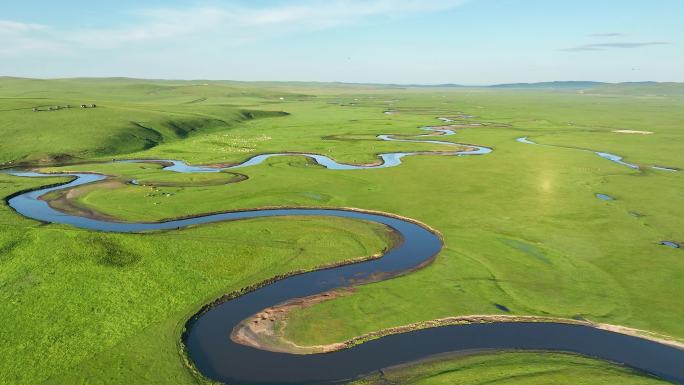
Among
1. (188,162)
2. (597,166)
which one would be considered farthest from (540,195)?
(188,162)

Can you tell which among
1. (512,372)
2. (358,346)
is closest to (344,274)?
(358,346)

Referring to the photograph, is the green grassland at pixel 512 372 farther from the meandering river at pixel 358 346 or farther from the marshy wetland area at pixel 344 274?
the meandering river at pixel 358 346

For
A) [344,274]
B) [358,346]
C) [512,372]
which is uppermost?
[344,274]

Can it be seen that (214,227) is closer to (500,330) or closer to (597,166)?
(500,330)

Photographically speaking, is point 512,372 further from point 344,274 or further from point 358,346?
point 344,274

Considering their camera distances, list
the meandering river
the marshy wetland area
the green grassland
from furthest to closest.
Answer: the marshy wetland area
the meandering river
the green grassland

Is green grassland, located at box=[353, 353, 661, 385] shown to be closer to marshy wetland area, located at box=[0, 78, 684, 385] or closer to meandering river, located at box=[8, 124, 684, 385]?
marshy wetland area, located at box=[0, 78, 684, 385]

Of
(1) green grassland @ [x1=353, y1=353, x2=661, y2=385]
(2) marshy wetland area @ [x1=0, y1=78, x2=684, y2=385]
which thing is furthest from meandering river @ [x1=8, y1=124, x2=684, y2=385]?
(1) green grassland @ [x1=353, y1=353, x2=661, y2=385]

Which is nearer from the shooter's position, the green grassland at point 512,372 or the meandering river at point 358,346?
the green grassland at point 512,372

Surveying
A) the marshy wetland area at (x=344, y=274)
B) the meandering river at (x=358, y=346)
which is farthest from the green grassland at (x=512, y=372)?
the meandering river at (x=358, y=346)
